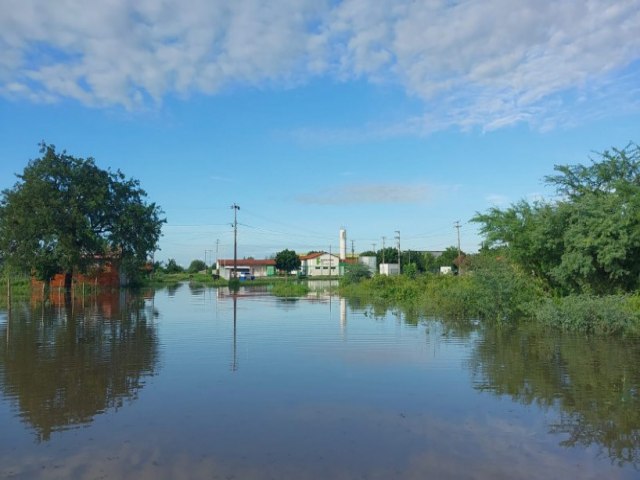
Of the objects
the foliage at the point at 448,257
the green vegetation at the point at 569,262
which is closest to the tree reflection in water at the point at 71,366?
the green vegetation at the point at 569,262

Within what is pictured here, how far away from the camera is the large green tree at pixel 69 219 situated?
4044 centimetres

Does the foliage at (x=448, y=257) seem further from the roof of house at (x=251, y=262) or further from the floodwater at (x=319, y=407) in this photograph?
the floodwater at (x=319, y=407)

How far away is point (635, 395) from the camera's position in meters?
9.36

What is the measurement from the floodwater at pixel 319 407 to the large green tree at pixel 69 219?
87.0 feet

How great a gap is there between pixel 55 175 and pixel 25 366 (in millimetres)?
34160

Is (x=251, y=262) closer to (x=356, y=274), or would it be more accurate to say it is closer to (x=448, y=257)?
(x=448, y=257)

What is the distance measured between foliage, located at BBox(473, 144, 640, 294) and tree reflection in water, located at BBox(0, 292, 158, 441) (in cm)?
1548

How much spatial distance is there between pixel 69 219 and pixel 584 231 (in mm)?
35630

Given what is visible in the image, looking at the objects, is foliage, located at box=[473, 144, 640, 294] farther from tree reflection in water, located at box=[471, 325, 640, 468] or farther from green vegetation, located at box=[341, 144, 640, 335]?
tree reflection in water, located at box=[471, 325, 640, 468]

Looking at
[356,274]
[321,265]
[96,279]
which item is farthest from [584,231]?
[321,265]

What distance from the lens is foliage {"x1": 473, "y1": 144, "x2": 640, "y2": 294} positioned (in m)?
20.0

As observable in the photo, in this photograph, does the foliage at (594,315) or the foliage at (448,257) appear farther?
the foliage at (448,257)

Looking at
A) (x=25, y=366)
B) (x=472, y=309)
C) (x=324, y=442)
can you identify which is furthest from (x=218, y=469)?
(x=472, y=309)

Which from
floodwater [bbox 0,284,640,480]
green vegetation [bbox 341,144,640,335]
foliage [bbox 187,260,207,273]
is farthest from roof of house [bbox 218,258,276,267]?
floodwater [bbox 0,284,640,480]
